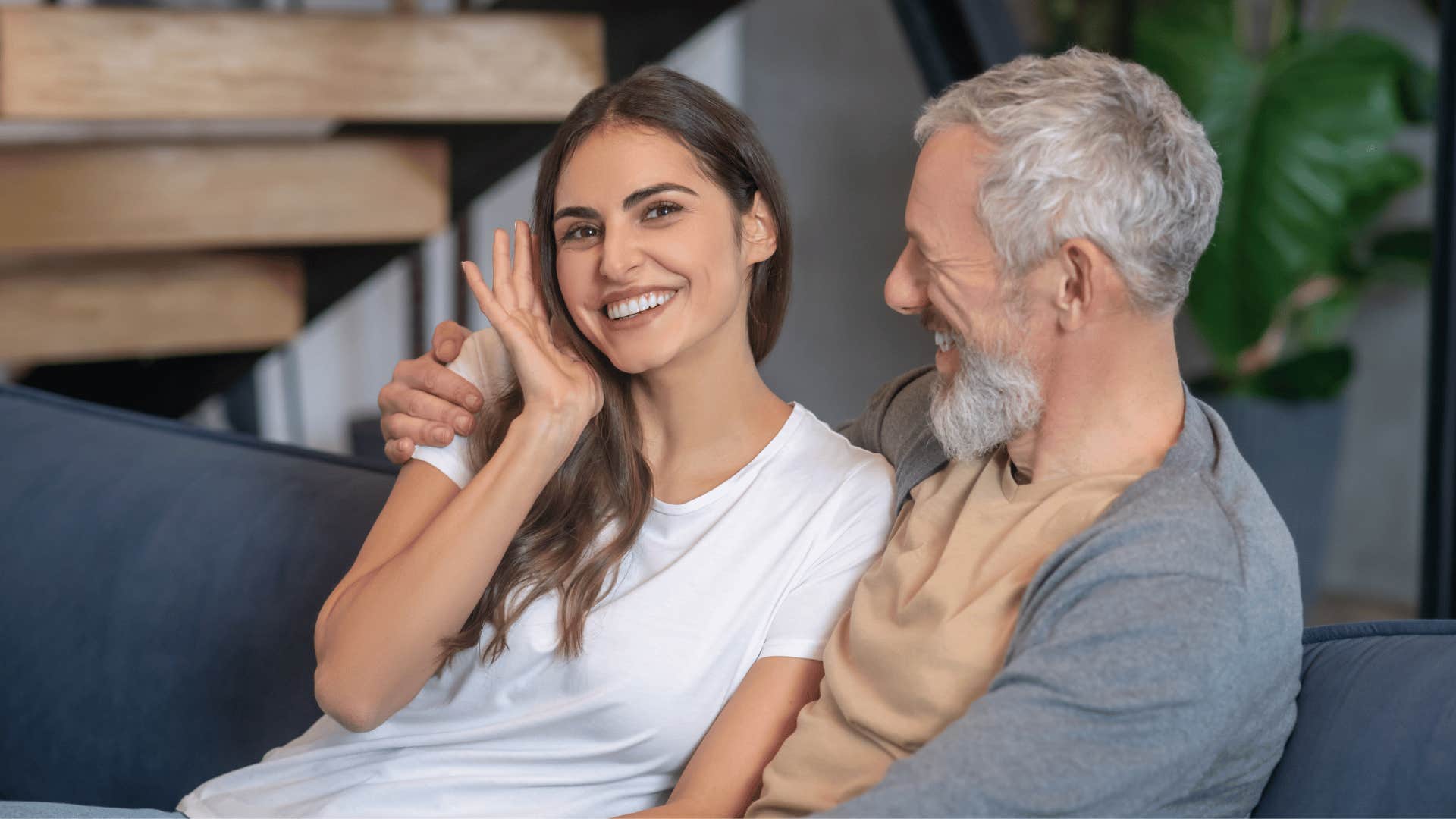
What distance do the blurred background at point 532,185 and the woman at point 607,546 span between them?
99 centimetres

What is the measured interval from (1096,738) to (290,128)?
3.60 meters

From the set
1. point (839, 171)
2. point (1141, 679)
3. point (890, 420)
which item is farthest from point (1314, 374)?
point (1141, 679)

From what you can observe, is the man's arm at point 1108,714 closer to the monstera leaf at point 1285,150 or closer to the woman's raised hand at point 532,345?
the woman's raised hand at point 532,345

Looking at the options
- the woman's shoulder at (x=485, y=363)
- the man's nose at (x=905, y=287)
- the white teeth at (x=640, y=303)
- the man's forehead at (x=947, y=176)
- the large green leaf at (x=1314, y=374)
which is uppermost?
the man's forehead at (x=947, y=176)

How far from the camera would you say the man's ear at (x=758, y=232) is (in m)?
1.46

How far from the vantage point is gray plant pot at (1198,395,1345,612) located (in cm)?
350

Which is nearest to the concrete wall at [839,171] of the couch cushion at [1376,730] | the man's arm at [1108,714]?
the couch cushion at [1376,730]

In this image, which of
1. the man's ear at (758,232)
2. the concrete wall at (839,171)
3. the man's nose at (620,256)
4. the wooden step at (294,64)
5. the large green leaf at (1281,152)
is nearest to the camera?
the man's nose at (620,256)

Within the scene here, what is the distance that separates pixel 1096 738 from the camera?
3.18ft

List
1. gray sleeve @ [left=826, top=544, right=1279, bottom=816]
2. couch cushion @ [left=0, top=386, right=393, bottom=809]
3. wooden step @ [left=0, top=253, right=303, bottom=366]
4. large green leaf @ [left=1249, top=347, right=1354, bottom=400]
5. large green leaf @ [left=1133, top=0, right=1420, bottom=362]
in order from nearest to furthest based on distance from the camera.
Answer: gray sleeve @ [left=826, top=544, right=1279, bottom=816]
couch cushion @ [left=0, top=386, right=393, bottom=809]
wooden step @ [left=0, top=253, right=303, bottom=366]
large green leaf @ [left=1133, top=0, right=1420, bottom=362]
large green leaf @ [left=1249, top=347, right=1354, bottom=400]

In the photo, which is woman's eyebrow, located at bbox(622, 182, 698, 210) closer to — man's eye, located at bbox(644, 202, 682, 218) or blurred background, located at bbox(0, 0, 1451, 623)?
man's eye, located at bbox(644, 202, 682, 218)

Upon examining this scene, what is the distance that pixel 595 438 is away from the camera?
4.85 feet

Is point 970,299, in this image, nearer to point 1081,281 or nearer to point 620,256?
point 1081,281

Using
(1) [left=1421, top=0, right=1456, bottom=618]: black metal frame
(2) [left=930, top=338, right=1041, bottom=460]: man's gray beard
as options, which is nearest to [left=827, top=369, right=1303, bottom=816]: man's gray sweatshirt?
(2) [left=930, top=338, right=1041, bottom=460]: man's gray beard
